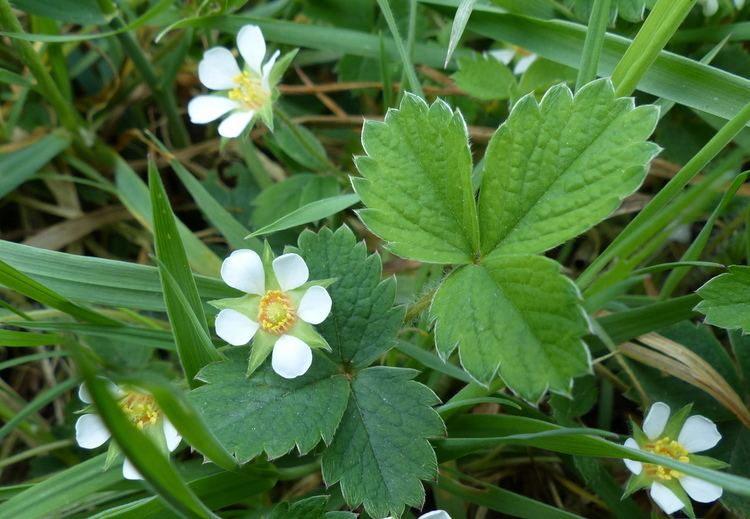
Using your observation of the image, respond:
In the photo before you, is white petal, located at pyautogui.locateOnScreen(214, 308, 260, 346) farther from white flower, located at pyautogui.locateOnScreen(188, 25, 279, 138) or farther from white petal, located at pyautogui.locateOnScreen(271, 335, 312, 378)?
white flower, located at pyautogui.locateOnScreen(188, 25, 279, 138)

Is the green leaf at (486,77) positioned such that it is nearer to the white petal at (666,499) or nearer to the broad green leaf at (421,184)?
the broad green leaf at (421,184)

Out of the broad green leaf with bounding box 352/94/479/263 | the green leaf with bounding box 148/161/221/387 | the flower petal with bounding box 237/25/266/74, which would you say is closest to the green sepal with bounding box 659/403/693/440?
the broad green leaf with bounding box 352/94/479/263

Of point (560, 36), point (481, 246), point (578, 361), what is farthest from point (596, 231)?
point (578, 361)

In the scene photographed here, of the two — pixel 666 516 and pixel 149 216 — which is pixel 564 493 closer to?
pixel 666 516

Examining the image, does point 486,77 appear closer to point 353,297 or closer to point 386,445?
point 353,297

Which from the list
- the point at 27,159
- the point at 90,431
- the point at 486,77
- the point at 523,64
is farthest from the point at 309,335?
the point at 27,159
